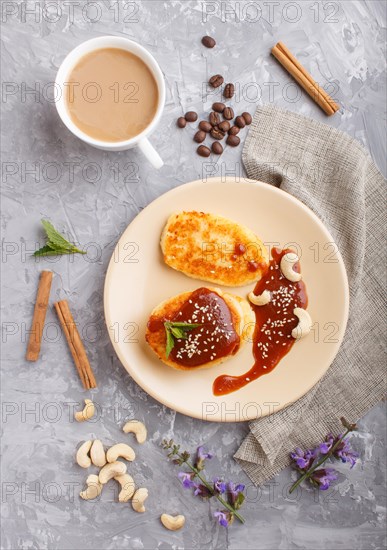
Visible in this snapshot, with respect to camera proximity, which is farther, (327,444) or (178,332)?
(327,444)

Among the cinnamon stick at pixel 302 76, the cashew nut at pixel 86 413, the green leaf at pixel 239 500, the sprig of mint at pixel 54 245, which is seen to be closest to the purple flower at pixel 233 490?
the green leaf at pixel 239 500

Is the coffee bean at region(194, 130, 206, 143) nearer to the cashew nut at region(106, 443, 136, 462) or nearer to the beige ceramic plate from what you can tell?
the beige ceramic plate

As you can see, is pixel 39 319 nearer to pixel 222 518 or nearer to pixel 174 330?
pixel 174 330

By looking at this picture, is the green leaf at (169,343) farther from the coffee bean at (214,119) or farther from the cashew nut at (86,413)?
the coffee bean at (214,119)

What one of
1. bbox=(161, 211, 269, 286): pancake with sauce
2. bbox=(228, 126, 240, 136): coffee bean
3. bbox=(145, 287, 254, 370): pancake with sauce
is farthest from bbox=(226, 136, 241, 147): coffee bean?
bbox=(145, 287, 254, 370): pancake with sauce

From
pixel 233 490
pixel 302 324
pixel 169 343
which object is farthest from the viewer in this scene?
pixel 233 490

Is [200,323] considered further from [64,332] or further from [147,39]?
[147,39]

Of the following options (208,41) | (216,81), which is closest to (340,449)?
(216,81)
